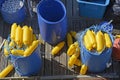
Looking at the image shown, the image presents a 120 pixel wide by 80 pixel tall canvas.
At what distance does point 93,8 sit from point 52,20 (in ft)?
1.76

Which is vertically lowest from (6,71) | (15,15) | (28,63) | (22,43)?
(6,71)

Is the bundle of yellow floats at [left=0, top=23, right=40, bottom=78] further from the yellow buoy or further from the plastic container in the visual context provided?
the plastic container

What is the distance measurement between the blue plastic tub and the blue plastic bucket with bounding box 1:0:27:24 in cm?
73

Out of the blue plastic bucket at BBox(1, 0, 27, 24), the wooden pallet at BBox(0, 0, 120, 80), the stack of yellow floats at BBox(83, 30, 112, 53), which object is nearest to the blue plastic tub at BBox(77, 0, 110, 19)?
the wooden pallet at BBox(0, 0, 120, 80)

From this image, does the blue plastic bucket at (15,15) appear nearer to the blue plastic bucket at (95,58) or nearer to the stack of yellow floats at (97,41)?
the blue plastic bucket at (95,58)

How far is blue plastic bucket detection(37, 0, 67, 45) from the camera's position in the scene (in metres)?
4.04

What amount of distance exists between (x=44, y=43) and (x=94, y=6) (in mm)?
778

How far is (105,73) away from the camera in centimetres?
413

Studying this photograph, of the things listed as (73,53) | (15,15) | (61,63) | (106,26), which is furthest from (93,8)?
(15,15)

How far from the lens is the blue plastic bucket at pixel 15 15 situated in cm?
435

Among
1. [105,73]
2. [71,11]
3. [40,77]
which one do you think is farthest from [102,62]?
[71,11]

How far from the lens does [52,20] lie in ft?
14.4

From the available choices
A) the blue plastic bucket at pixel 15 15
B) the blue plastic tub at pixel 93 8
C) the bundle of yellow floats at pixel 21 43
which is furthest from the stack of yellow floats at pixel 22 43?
the blue plastic tub at pixel 93 8

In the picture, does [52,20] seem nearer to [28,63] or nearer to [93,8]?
[93,8]
